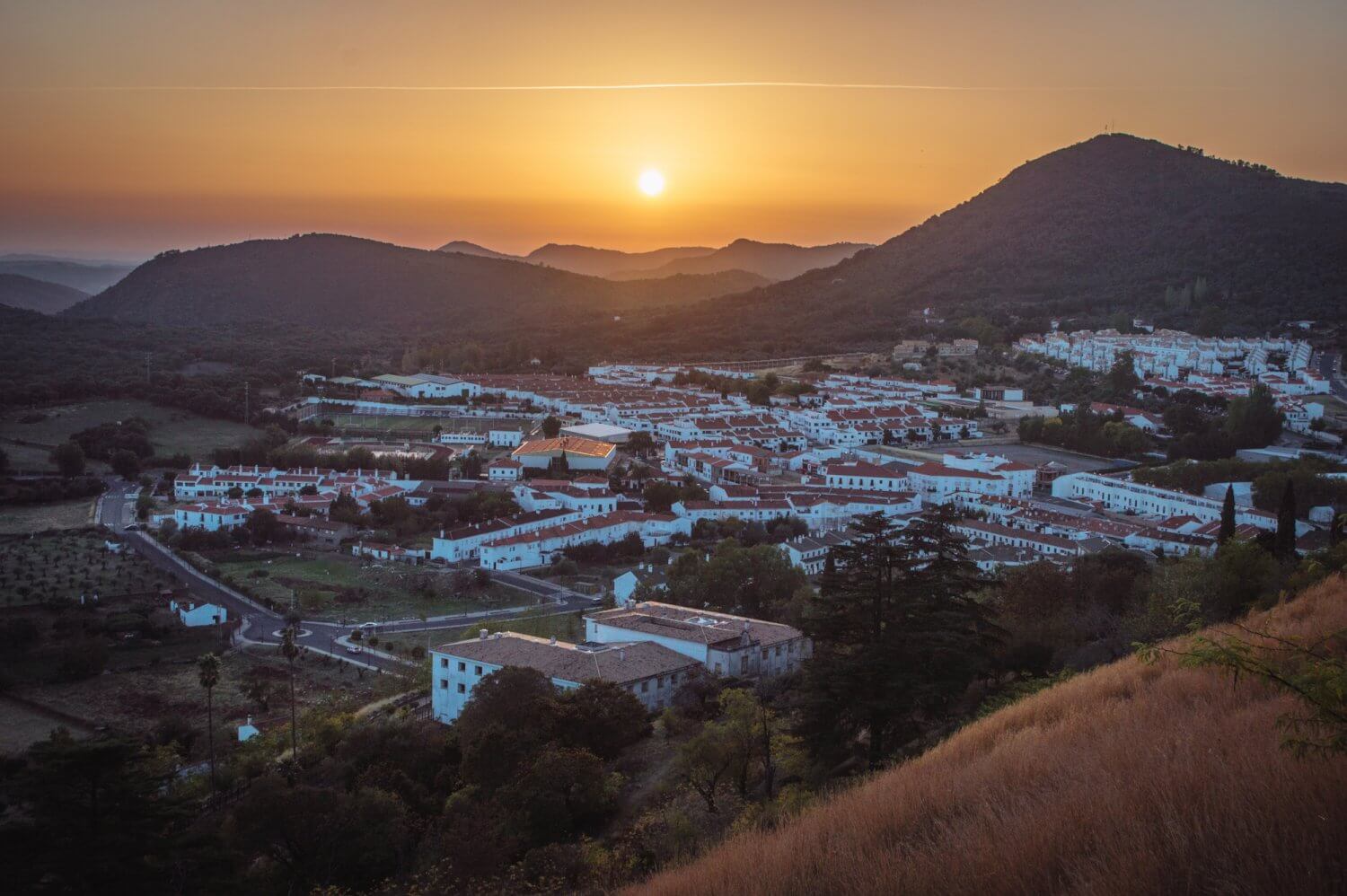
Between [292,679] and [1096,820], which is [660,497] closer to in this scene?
[292,679]

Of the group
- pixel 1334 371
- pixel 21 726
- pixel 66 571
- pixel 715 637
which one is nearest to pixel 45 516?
pixel 66 571

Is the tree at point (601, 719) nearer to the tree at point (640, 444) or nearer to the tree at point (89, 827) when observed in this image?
the tree at point (89, 827)

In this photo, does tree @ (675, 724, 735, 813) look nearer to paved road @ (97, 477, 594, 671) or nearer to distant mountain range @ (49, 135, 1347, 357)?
paved road @ (97, 477, 594, 671)

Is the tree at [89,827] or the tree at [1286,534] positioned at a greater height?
the tree at [1286,534]

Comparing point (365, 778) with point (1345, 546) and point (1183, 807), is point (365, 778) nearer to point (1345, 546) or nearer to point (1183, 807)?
point (1183, 807)

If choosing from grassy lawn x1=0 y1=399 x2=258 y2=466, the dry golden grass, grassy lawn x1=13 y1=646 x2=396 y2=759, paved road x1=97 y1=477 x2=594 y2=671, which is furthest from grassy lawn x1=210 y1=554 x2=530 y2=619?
the dry golden grass

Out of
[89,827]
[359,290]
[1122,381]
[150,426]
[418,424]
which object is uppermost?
[359,290]

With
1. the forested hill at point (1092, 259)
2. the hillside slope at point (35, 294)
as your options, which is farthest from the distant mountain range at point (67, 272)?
the forested hill at point (1092, 259)
